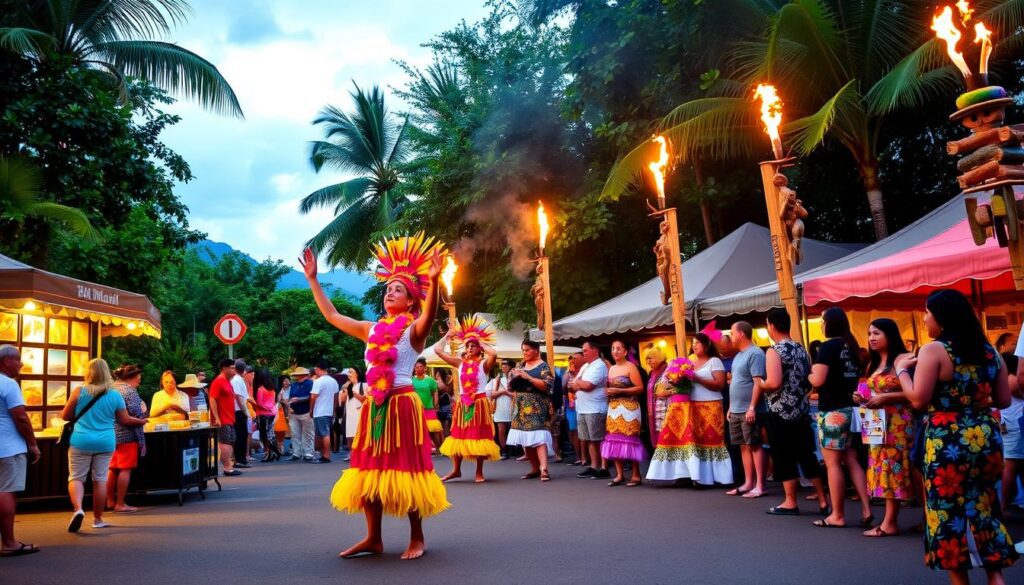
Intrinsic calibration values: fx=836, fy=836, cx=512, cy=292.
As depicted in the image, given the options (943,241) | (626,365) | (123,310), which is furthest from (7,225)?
(943,241)

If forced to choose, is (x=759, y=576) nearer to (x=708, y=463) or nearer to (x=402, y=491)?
(x=402, y=491)

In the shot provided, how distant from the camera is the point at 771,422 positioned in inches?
306

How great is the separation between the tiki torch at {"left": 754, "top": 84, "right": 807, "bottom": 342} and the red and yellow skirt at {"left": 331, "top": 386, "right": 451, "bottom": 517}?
14.3ft

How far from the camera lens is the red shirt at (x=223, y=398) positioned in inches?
549

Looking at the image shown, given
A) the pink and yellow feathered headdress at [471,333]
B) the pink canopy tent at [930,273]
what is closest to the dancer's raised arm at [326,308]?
the pink and yellow feathered headdress at [471,333]

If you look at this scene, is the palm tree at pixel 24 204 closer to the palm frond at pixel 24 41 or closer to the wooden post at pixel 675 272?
the palm frond at pixel 24 41

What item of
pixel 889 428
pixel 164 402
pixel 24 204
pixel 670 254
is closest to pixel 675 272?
pixel 670 254

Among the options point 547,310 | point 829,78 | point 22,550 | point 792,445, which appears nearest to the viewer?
point 22,550

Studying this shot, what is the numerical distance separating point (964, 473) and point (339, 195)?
33416 mm

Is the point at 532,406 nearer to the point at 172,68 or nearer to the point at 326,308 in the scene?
the point at 326,308

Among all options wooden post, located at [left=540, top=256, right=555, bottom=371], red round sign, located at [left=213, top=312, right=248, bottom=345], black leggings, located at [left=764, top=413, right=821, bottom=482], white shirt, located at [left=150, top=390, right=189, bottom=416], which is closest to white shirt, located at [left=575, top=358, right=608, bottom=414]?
wooden post, located at [left=540, top=256, right=555, bottom=371]

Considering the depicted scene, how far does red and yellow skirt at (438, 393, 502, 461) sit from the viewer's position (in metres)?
11.4

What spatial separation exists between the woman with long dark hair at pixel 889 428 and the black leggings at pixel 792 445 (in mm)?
867

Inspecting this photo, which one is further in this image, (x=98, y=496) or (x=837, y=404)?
(x=98, y=496)
